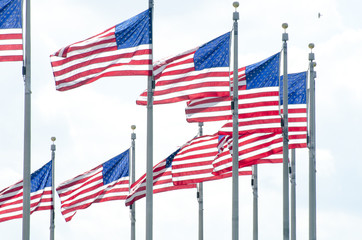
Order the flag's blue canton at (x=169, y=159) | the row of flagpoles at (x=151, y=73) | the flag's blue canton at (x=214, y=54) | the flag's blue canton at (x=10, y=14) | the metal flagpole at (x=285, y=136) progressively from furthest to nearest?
the flag's blue canton at (x=169, y=159)
the metal flagpole at (x=285, y=136)
the flag's blue canton at (x=214, y=54)
the flag's blue canton at (x=10, y=14)
the row of flagpoles at (x=151, y=73)

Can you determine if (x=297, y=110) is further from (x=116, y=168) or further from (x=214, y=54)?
(x=116, y=168)

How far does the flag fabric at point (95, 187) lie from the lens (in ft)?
151

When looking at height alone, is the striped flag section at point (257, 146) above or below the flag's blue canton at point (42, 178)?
above

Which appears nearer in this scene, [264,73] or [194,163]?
[264,73]

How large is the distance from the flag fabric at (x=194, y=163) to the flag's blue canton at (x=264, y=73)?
4.75 meters

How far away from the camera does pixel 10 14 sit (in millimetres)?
33938

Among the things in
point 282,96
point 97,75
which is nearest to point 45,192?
point 282,96

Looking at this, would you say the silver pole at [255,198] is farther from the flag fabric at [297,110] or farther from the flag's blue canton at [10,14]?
the flag's blue canton at [10,14]

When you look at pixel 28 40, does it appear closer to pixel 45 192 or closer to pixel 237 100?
pixel 237 100

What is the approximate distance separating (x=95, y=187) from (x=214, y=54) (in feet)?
41.4

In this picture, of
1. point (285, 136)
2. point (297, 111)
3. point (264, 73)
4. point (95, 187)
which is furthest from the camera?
point (95, 187)

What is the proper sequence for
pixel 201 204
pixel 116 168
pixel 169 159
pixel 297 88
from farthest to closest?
pixel 116 168 → pixel 201 204 → pixel 169 159 → pixel 297 88

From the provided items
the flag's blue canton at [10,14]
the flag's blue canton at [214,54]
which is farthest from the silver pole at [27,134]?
the flag's blue canton at [214,54]

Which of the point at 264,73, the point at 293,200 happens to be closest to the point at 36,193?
the point at 293,200
